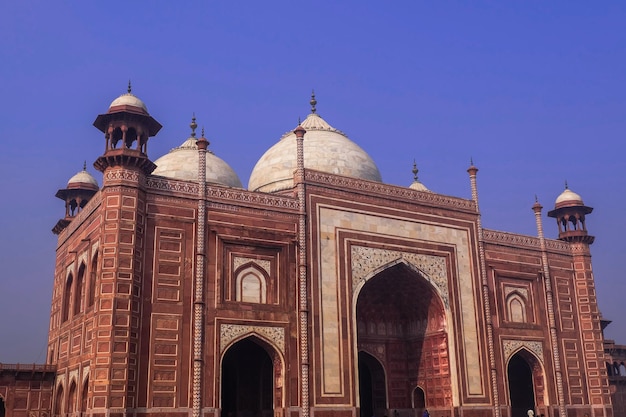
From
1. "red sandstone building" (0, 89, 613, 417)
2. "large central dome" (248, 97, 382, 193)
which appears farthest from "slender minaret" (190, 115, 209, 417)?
"large central dome" (248, 97, 382, 193)

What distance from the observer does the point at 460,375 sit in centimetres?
1925

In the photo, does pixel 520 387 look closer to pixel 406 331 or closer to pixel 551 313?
pixel 551 313

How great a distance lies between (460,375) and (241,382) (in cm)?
634

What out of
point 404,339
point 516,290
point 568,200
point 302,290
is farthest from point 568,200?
point 302,290

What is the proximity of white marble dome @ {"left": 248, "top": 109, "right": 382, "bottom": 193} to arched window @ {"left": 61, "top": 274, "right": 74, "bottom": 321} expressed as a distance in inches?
255

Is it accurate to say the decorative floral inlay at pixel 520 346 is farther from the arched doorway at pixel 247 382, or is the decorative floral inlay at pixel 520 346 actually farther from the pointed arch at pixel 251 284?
the pointed arch at pixel 251 284

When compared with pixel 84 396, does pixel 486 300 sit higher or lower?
higher

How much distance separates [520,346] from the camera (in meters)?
20.9

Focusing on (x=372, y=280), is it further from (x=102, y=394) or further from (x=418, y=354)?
(x=102, y=394)

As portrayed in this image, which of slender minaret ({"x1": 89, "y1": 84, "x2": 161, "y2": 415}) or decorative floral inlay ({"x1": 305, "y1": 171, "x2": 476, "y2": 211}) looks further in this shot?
decorative floral inlay ({"x1": 305, "y1": 171, "x2": 476, "y2": 211})

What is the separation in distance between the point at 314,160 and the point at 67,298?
337 inches

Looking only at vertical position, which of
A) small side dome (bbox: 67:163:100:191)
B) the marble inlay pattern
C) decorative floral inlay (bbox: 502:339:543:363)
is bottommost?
decorative floral inlay (bbox: 502:339:543:363)

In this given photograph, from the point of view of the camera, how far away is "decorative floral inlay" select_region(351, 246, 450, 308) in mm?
18406

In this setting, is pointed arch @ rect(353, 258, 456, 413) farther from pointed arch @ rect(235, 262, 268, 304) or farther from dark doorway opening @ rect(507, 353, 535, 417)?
pointed arch @ rect(235, 262, 268, 304)
